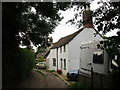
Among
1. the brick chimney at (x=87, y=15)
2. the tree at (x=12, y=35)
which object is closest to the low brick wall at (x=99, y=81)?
the brick chimney at (x=87, y=15)

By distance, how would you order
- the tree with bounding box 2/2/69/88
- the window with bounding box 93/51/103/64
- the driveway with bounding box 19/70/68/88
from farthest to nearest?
the window with bounding box 93/51/103/64, the driveway with bounding box 19/70/68/88, the tree with bounding box 2/2/69/88

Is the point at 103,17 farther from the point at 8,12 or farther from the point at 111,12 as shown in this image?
the point at 8,12

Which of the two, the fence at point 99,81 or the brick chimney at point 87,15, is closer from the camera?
the brick chimney at point 87,15

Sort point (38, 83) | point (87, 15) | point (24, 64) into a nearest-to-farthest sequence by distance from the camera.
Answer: point (87, 15) → point (24, 64) → point (38, 83)

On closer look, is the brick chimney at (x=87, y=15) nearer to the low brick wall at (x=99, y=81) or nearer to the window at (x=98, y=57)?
the low brick wall at (x=99, y=81)

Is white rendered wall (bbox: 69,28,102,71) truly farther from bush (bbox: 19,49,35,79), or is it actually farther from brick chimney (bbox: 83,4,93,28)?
brick chimney (bbox: 83,4,93,28)

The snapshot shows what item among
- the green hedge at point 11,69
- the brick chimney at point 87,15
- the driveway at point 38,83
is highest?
the brick chimney at point 87,15

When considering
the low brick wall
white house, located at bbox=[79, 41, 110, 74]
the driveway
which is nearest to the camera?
the low brick wall

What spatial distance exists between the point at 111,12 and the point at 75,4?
→ 1462 millimetres

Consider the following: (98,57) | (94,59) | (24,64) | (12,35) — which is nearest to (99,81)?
(98,57)

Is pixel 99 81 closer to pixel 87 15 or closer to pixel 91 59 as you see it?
pixel 91 59

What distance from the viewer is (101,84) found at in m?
8.34

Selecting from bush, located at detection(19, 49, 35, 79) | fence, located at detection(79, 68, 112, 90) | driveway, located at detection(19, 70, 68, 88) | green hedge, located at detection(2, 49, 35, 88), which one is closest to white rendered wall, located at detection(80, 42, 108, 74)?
fence, located at detection(79, 68, 112, 90)

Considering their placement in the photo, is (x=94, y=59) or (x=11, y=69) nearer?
(x=11, y=69)
